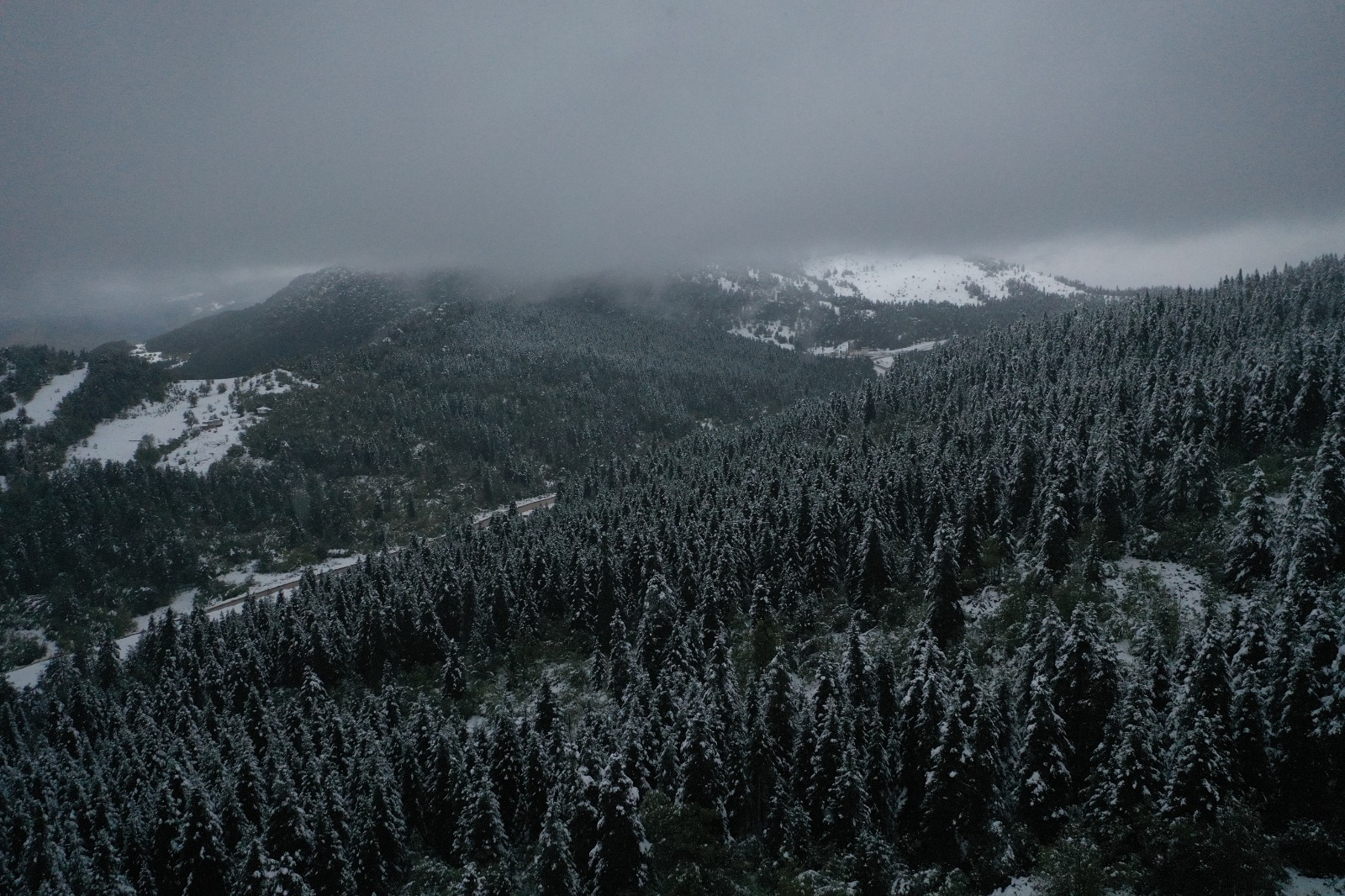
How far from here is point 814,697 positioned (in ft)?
131

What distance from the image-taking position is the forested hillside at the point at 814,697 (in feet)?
95.7

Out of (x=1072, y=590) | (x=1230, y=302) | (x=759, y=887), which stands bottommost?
(x=759, y=887)

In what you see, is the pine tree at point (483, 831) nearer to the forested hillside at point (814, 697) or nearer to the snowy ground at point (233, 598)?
the forested hillside at point (814, 697)

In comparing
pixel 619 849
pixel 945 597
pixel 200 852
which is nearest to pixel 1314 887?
pixel 619 849

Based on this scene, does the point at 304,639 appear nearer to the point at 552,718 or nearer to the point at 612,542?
the point at 612,542

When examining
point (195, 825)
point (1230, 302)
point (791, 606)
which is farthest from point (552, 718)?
point (1230, 302)

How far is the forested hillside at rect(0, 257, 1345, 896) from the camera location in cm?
2917

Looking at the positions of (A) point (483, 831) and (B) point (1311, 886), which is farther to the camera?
(A) point (483, 831)

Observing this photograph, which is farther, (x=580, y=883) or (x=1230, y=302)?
(x=1230, y=302)

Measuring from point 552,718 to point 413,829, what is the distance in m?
14.1

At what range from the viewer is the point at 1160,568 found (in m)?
54.7

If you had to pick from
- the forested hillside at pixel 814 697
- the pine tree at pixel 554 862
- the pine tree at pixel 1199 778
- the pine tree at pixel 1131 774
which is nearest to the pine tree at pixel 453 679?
the forested hillside at pixel 814 697

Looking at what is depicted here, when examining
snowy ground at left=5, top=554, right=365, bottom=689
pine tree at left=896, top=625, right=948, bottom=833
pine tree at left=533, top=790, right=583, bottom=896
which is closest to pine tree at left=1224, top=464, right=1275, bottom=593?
pine tree at left=896, top=625, right=948, bottom=833

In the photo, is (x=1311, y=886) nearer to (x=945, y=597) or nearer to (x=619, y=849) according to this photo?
(x=619, y=849)
